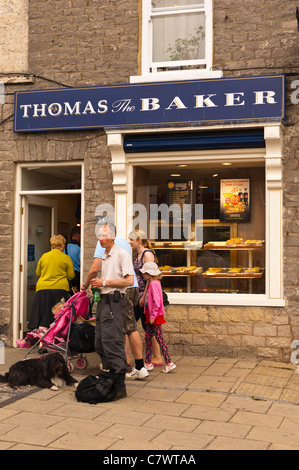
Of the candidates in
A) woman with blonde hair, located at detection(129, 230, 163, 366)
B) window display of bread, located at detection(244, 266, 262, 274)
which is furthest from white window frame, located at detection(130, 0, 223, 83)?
window display of bread, located at detection(244, 266, 262, 274)

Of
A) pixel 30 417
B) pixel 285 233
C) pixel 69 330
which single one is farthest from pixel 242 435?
pixel 285 233

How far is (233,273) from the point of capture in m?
9.27

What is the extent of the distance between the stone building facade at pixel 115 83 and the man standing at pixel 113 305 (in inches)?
95.4

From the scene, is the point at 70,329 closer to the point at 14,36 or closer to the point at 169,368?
the point at 169,368

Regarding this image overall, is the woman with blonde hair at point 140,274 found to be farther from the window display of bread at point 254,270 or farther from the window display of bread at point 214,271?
the window display of bread at point 254,270

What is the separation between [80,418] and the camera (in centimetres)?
593

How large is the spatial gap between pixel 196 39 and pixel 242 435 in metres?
6.42

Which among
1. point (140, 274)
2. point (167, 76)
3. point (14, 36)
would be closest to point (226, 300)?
point (140, 274)

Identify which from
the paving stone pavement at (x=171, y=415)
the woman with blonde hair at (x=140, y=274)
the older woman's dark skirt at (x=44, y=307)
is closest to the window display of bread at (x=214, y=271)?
the woman with blonde hair at (x=140, y=274)

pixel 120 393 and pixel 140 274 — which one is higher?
pixel 140 274

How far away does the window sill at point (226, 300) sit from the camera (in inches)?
344

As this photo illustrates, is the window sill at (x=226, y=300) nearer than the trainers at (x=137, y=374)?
No

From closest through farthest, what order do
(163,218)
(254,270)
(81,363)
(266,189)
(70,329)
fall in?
(70,329)
(81,363)
(266,189)
(254,270)
(163,218)

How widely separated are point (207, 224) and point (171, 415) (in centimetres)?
398
